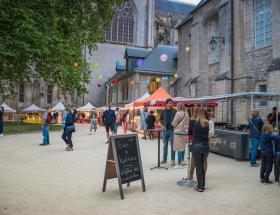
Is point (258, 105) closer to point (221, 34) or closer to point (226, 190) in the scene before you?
point (221, 34)

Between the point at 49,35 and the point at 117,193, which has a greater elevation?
the point at 49,35

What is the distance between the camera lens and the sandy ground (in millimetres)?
4270

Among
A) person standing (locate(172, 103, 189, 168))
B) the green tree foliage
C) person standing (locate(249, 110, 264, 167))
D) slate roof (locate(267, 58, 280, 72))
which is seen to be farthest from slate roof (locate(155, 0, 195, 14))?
person standing (locate(172, 103, 189, 168))

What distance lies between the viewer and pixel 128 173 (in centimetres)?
521

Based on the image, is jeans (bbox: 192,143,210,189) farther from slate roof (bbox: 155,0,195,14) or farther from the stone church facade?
slate roof (bbox: 155,0,195,14)

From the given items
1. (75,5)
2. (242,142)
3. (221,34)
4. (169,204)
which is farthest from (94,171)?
(221,34)

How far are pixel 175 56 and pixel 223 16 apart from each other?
16.6m

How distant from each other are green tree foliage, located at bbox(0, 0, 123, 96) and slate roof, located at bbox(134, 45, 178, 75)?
50.0 feet

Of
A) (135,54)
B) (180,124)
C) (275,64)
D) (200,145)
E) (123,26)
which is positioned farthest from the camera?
(123,26)

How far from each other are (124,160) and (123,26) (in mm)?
44116

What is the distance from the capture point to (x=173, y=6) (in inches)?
2275

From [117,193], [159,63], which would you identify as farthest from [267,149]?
[159,63]

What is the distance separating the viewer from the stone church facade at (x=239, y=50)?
1503 cm

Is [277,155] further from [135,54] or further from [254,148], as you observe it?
[135,54]
